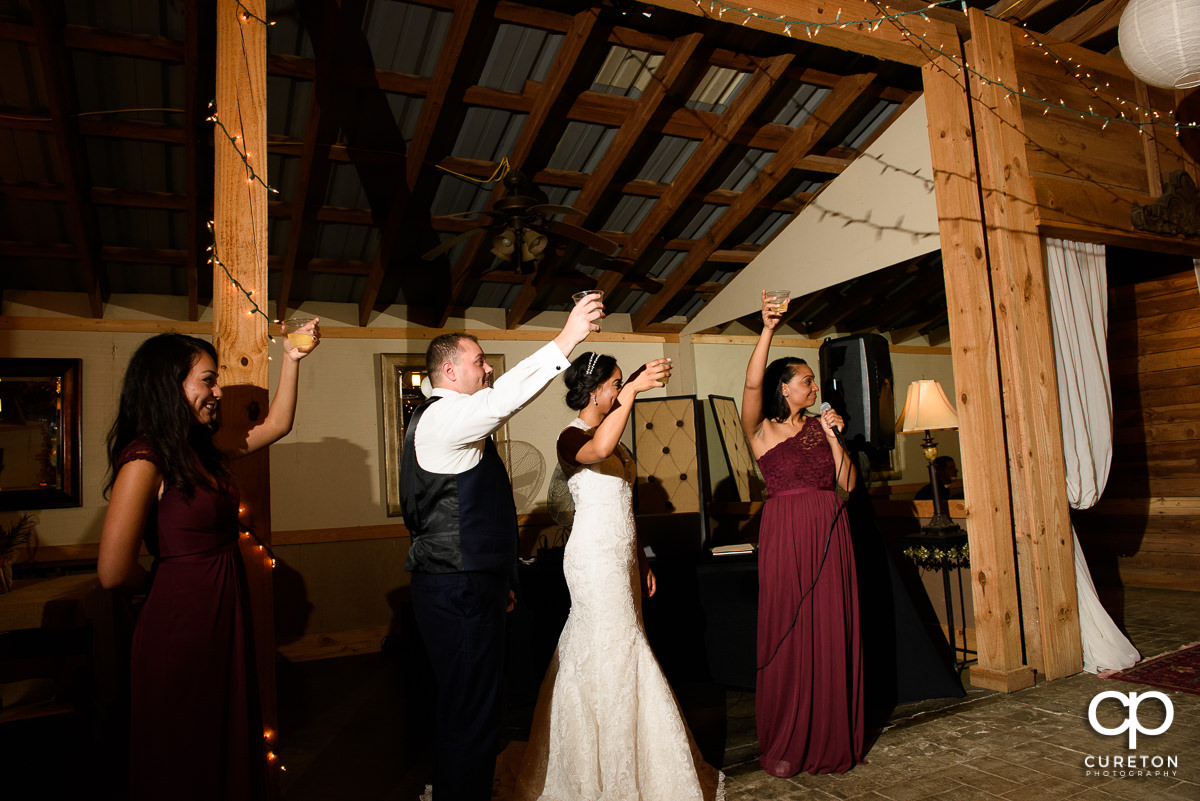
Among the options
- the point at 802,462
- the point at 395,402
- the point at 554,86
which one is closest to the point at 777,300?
the point at 802,462

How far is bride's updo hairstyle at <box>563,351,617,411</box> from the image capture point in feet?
9.02

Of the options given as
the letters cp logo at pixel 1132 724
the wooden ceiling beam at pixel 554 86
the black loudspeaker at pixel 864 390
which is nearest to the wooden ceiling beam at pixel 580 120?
the wooden ceiling beam at pixel 554 86

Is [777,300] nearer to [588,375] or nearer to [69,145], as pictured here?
[588,375]

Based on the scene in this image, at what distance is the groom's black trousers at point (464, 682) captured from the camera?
209 centimetres

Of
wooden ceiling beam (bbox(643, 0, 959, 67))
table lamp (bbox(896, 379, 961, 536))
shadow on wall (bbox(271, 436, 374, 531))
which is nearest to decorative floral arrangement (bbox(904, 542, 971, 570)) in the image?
table lamp (bbox(896, 379, 961, 536))

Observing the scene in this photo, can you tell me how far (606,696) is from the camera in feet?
8.28

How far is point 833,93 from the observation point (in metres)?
5.09

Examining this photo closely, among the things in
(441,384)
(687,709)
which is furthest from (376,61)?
(687,709)

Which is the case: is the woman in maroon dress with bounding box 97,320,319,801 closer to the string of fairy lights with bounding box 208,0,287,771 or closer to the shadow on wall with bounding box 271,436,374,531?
the string of fairy lights with bounding box 208,0,287,771

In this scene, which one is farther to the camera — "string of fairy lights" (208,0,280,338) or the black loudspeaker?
the black loudspeaker

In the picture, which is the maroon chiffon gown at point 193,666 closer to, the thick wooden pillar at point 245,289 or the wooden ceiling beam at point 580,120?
the thick wooden pillar at point 245,289

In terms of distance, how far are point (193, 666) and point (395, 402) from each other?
4.73 metres

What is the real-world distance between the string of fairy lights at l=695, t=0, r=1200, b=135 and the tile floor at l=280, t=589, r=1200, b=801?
3129 millimetres

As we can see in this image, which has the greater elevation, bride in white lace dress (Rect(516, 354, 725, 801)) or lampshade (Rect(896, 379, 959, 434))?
lampshade (Rect(896, 379, 959, 434))
